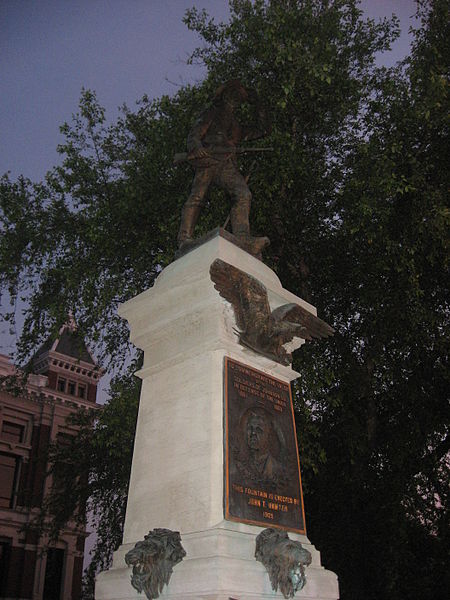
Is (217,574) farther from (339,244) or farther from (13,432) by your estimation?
(13,432)

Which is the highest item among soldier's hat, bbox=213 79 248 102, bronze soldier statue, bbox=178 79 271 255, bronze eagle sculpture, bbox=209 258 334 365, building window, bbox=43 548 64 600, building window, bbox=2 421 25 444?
building window, bbox=2 421 25 444

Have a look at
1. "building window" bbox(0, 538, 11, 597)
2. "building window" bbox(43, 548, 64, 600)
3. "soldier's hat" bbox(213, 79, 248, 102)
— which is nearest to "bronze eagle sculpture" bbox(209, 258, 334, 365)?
"soldier's hat" bbox(213, 79, 248, 102)

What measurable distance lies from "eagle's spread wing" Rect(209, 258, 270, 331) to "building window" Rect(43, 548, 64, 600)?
33396mm

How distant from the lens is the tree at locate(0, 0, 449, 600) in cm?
1179

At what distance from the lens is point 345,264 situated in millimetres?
14000

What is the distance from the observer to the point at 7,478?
34281mm

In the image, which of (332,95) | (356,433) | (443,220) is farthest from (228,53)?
(356,433)

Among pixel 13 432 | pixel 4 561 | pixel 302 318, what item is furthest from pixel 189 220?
pixel 13 432

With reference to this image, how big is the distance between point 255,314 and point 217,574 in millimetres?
2459

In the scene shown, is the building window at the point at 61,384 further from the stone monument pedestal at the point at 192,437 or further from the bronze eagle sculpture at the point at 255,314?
the bronze eagle sculpture at the point at 255,314

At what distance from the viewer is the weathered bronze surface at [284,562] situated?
4172mm

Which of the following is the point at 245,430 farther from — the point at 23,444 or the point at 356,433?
the point at 23,444

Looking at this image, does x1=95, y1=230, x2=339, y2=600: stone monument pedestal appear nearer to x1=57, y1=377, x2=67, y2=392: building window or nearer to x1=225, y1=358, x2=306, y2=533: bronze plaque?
x1=225, y1=358, x2=306, y2=533: bronze plaque

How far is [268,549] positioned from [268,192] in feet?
30.1
